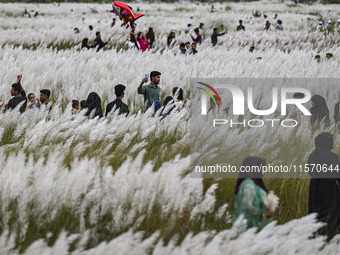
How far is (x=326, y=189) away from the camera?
4.30m

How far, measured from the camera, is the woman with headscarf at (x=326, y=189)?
422 centimetres

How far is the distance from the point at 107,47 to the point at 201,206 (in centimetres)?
1591

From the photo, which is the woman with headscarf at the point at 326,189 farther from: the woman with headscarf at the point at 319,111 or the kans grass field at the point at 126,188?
the woman with headscarf at the point at 319,111

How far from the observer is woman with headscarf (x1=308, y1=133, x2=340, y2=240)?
4219 millimetres

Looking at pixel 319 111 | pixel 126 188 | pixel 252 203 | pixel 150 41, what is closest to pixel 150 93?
pixel 319 111

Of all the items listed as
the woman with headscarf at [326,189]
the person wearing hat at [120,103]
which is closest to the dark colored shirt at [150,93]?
the person wearing hat at [120,103]

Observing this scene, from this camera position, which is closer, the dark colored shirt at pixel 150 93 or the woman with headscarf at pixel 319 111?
the woman with headscarf at pixel 319 111

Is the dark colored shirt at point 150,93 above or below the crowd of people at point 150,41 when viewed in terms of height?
below

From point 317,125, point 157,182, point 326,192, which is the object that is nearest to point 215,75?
point 317,125

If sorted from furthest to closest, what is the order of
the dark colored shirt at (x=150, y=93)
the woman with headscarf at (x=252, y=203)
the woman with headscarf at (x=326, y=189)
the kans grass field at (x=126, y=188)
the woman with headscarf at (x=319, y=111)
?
the dark colored shirt at (x=150, y=93) → the woman with headscarf at (x=319, y=111) → the woman with headscarf at (x=326, y=189) → the woman with headscarf at (x=252, y=203) → the kans grass field at (x=126, y=188)

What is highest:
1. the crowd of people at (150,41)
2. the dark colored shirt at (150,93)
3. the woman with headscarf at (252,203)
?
the crowd of people at (150,41)

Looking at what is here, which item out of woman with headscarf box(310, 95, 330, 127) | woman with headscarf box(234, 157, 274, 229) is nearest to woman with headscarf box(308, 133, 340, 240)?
woman with headscarf box(234, 157, 274, 229)

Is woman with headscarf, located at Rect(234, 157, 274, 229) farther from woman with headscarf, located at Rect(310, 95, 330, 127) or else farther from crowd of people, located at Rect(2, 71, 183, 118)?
woman with headscarf, located at Rect(310, 95, 330, 127)

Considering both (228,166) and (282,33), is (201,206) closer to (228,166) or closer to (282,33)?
(228,166)
